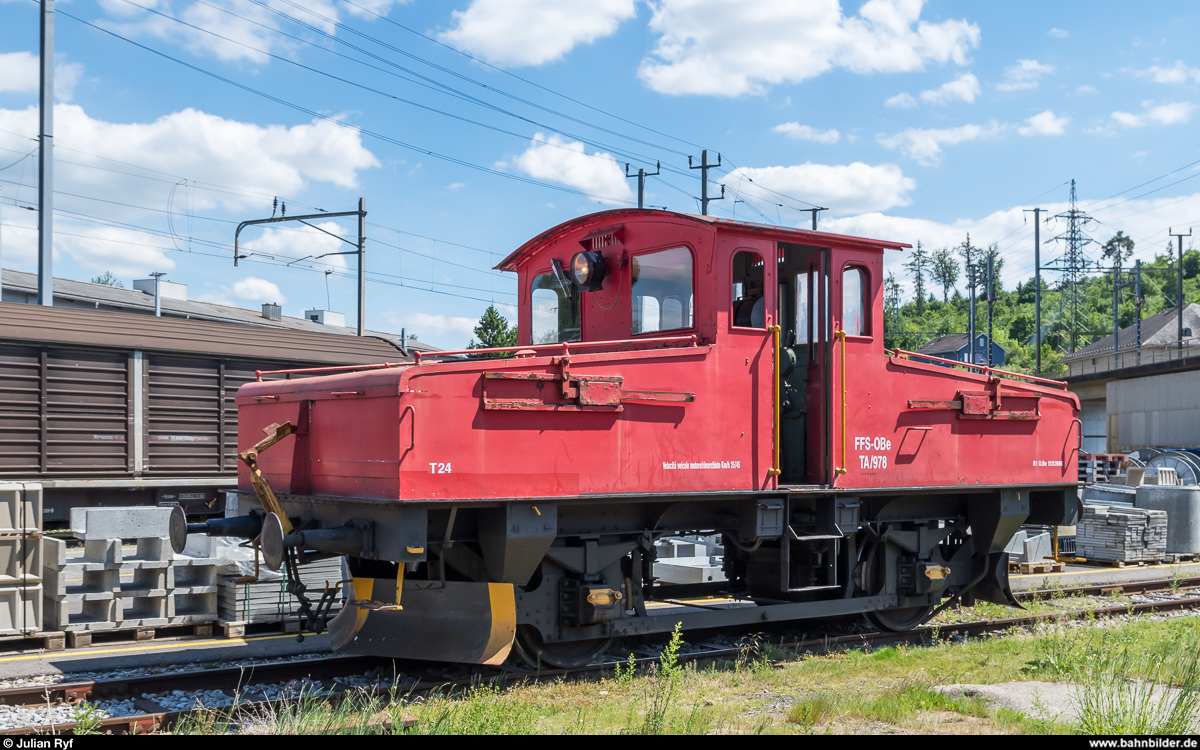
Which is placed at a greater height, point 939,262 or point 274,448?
point 939,262

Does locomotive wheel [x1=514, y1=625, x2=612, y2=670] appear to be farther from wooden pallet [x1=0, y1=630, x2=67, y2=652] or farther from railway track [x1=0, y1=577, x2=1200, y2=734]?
wooden pallet [x1=0, y1=630, x2=67, y2=652]

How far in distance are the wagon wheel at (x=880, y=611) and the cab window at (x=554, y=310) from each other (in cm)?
352

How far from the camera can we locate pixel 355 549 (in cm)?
682

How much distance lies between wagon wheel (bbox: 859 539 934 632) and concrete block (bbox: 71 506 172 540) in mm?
6509

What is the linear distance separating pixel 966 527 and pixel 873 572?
145cm

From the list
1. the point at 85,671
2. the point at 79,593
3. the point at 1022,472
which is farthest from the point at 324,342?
the point at 1022,472

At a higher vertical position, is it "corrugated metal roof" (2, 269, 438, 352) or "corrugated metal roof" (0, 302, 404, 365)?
"corrugated metal roof" (2, 269, 438, 352)

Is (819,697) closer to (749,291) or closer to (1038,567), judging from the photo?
(749,291)

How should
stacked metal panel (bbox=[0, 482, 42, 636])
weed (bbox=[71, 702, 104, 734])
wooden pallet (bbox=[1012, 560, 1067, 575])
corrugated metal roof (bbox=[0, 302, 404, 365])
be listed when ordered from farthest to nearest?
wooden pallet (bbox=[1012, 560, 1067, 575]) → corrugated metal roof (bbox=[0, 302, 404, 365]) → stacked metal panel (bbox=[0, 482, 42, 636]) → weed (bbox=[71, 702, 104, 734])

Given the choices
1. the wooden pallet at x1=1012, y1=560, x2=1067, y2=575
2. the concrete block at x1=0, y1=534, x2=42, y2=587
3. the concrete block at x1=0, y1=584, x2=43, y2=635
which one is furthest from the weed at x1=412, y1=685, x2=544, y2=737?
the wooden pallet at x1=1012, y1=560, x2=1067, y2=575

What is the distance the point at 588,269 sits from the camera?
873 centimetres

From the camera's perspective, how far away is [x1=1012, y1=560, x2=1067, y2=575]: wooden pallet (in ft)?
48.4

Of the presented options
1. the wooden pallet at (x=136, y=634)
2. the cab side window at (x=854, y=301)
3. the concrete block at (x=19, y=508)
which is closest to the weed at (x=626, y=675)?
the cab side window at (x=854, y=301)

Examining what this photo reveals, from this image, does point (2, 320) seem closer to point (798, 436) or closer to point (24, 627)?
point (24, 627)
